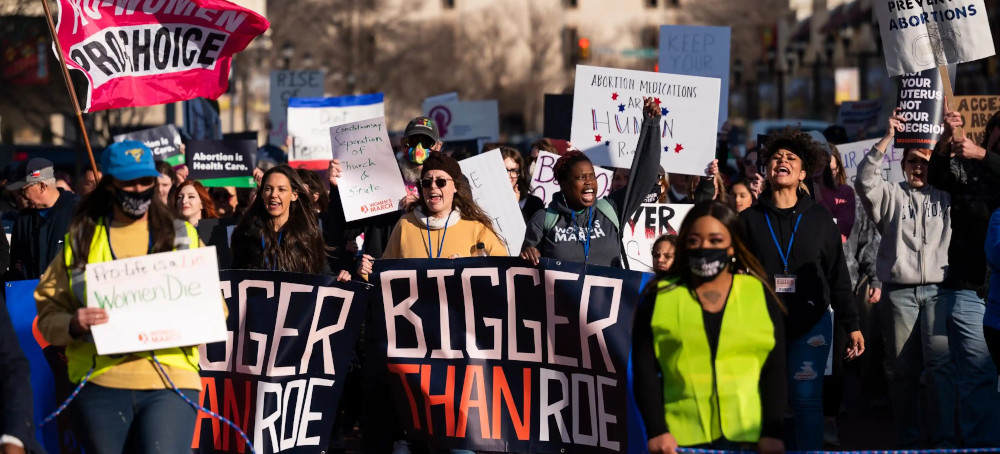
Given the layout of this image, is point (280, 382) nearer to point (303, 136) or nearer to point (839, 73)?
point (303, 136)

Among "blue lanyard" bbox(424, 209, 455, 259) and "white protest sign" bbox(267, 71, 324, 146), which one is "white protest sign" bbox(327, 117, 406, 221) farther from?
"white protest sign" bbox(267, 71, 324, 146)

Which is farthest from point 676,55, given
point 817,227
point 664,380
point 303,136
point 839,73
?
point 839,73

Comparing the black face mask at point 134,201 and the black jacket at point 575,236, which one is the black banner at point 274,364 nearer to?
the black jacket at point 575,236

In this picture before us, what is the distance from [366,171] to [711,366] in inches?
162

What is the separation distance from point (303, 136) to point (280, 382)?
20.5 feet

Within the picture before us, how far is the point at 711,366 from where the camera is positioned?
491 centimetres

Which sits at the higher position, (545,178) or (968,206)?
(545,178)

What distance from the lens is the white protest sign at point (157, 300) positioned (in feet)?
16.6

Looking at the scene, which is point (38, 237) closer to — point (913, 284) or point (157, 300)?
point (157, 300)

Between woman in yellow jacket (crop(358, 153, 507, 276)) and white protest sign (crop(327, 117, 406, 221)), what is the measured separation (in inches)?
47.6

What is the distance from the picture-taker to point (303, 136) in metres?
13.2

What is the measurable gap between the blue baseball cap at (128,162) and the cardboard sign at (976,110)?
21.2 feet

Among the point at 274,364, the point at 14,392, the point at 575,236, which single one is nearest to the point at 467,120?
the point at 575,236

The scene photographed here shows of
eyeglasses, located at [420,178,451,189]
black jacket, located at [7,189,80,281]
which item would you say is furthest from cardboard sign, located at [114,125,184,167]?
eyeglasses, located at [420,178,451,189]
